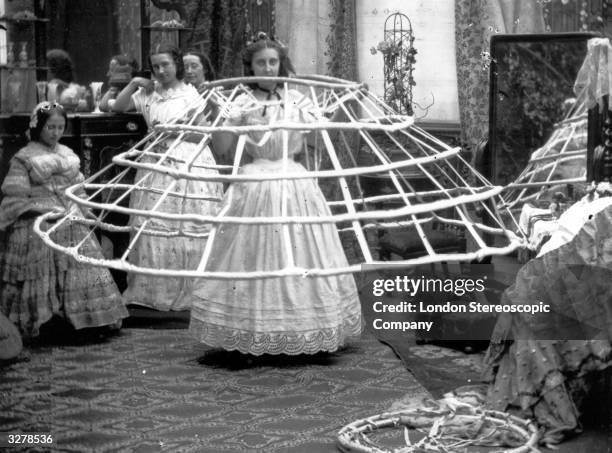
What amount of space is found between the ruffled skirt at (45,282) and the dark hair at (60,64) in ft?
2.02

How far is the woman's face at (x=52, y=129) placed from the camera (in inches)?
151

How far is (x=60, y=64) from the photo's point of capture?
4020 mm

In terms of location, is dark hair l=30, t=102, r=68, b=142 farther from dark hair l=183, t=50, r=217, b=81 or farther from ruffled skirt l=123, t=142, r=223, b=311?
dark hair l=183, t=50, r=217, b=81

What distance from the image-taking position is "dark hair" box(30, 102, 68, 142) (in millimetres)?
3738

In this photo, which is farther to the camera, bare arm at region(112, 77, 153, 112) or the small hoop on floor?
bare arm at region(112, 77, 153, 112)

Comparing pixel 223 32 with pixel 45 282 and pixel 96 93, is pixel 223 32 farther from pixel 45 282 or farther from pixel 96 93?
pixel 45 282

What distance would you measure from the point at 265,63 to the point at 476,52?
195 centimetres

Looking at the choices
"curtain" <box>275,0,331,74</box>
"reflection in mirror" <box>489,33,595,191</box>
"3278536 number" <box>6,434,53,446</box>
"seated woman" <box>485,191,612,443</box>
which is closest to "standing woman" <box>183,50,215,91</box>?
"curtain" <box>275,0,331,74</box>

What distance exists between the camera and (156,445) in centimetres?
290

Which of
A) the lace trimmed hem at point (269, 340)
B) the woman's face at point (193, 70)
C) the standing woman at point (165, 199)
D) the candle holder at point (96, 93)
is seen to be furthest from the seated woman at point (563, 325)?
the candle holder at point (96, 93)

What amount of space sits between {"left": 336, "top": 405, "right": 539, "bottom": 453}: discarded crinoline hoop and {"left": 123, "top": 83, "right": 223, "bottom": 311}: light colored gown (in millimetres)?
1469

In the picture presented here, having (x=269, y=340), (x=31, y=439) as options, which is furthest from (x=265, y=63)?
(x=31, y=439)

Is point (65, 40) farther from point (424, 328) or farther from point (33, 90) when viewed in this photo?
point (424, 328)

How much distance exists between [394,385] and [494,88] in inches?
52.9
